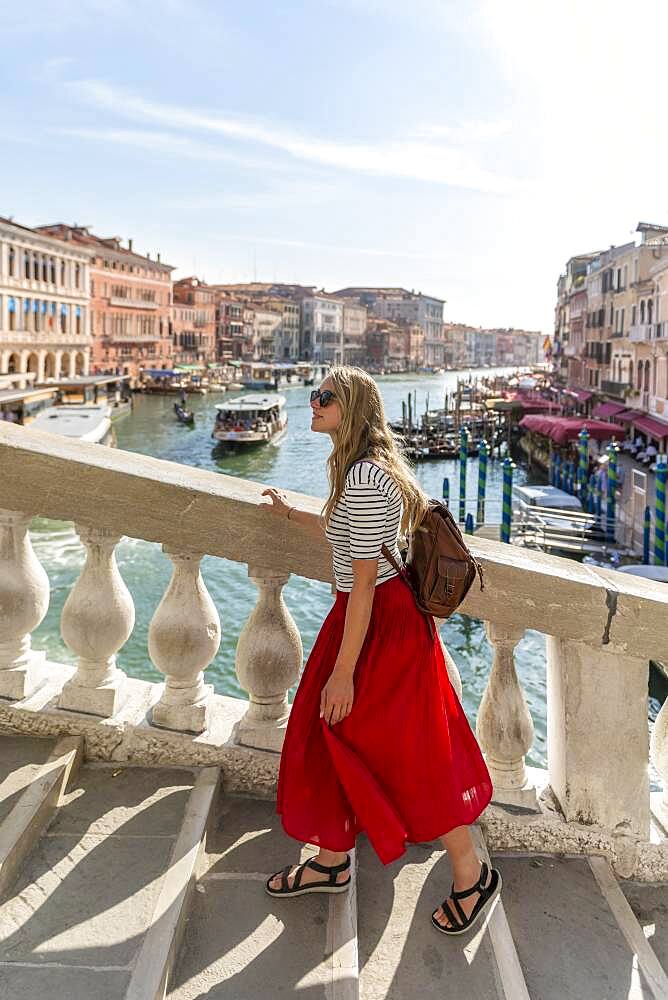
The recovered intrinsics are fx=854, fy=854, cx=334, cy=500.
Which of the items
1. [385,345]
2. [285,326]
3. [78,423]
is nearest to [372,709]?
[78,423]

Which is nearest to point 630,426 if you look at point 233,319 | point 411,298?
point 233,319

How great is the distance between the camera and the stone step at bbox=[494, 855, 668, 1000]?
169cm

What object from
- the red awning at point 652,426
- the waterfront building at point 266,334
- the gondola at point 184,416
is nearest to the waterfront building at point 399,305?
the waterfront building at point 266,334

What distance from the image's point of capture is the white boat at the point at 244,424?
108 ft

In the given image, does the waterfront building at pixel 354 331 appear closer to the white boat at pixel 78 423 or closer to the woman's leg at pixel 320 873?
the white boat at pixel 78 423

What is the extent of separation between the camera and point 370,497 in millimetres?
1578

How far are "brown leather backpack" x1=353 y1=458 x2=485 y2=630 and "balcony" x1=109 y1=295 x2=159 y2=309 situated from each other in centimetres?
6269

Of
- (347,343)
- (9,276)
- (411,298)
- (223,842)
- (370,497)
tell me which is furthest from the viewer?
(411,298)

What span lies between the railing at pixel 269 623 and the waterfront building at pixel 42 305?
4018cm

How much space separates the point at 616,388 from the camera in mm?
34375

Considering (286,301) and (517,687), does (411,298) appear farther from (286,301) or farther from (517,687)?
(517,687)

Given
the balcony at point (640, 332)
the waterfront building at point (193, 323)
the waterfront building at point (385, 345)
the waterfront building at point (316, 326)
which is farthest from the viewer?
the waterfront building at point (385, 345)

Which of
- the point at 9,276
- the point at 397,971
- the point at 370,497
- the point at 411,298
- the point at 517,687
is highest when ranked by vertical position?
the point at 411,298

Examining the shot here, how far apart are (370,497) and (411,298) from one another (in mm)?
144927
